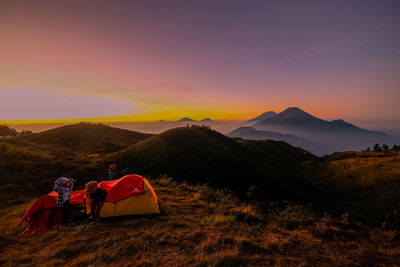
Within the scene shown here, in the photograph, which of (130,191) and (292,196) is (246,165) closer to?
(292,196)

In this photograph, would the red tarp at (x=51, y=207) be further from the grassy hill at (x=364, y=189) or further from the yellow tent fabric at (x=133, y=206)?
the grassy hill at (x=364, y=189)

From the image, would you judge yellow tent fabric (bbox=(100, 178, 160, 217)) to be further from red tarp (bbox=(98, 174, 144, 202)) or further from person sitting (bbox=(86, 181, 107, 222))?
person sitting (bbox=(86, 181, 107, 222))

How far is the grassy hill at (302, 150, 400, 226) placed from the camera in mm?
22109

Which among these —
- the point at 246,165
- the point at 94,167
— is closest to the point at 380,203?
the point at 246,165

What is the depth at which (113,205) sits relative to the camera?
25.3 ft

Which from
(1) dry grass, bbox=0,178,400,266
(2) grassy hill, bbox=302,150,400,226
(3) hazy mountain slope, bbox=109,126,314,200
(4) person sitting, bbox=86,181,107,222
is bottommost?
(2) grassy hill, bbox=302,150,400,226

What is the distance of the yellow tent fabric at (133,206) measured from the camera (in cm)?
763

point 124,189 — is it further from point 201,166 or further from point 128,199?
point 201,166

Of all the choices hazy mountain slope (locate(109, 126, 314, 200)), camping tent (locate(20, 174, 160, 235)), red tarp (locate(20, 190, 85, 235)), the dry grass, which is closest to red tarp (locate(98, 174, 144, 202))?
camping tent (locate(20, 174, 160, 235))

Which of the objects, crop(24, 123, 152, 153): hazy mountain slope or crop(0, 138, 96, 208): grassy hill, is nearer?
crop(0, 138, 96, 208): grassy hill

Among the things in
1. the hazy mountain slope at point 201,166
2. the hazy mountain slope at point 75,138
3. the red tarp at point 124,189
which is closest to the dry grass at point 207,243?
the red tarp at point 124,189

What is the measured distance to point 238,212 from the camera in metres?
8.11

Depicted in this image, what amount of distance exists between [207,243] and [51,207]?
7563 mm

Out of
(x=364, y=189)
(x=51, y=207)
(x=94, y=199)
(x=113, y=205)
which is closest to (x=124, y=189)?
(x=113, y=205)
